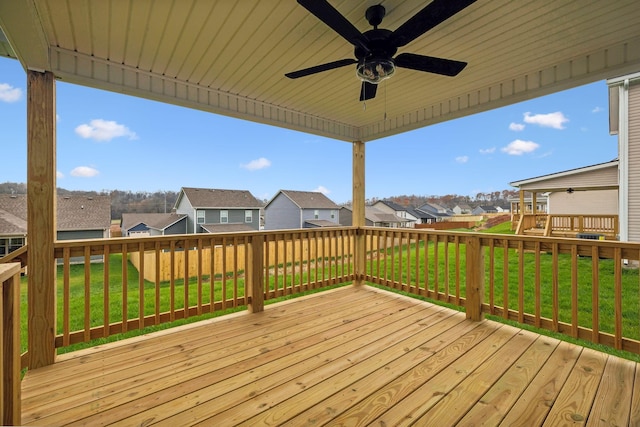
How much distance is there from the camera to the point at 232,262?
3.23 metres

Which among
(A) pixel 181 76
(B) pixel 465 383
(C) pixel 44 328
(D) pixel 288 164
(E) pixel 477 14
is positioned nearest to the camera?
(B) pixel 465 383

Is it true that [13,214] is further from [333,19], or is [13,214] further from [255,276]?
[333,19]

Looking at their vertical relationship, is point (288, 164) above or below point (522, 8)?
below

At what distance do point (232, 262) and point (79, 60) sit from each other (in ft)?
7.70

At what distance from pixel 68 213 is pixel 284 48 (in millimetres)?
2387

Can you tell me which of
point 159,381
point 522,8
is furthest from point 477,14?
point 159,381

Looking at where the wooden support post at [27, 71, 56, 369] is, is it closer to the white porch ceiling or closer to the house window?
the house window

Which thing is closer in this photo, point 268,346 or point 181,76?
point 268,346

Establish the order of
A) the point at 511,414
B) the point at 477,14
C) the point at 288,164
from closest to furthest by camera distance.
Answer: the point at 511,414 → the point at 477,14 → the point at 288,164

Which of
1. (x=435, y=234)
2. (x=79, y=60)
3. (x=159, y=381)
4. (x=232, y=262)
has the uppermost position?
(x=79, y=60)

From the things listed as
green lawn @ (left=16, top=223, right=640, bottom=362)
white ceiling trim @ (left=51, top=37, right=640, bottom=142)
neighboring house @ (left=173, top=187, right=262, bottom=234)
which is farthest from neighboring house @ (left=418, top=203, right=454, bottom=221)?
neighboring house @ (left=173, top=187, right=262, bottom=234)

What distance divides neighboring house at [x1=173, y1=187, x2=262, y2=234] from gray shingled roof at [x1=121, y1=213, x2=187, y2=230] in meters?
0.10

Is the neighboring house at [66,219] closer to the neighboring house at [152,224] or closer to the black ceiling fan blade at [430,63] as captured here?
the neighboring house at [152,224]

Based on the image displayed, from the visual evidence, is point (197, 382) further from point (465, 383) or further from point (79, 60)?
point (79, 60)
